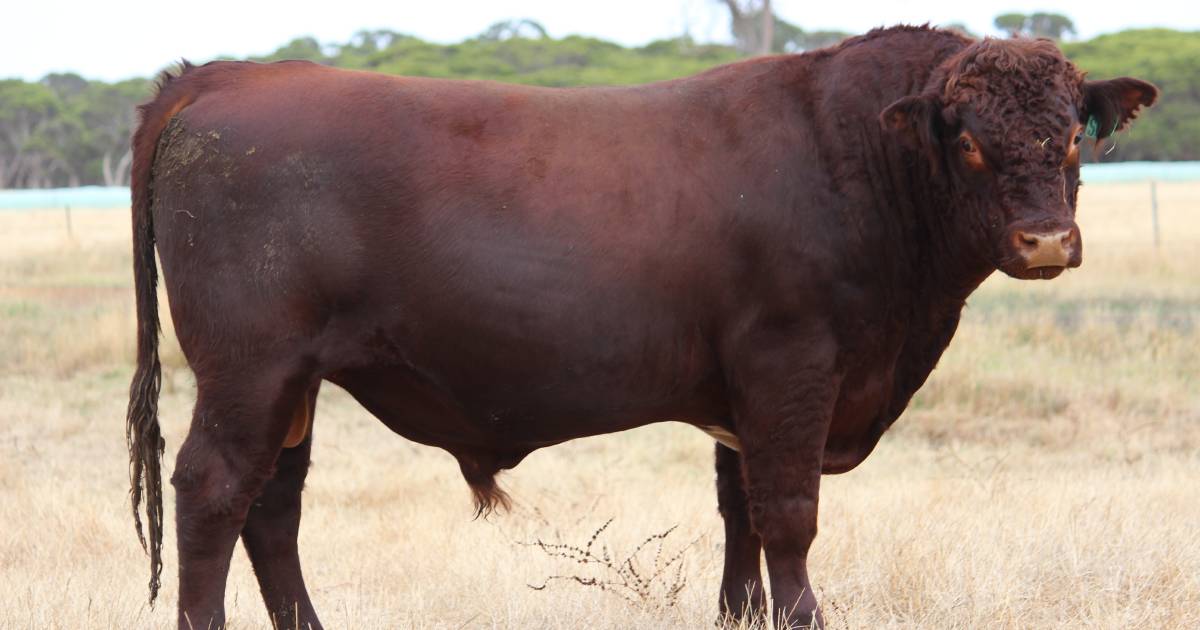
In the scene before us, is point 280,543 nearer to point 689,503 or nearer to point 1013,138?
point 1013,138

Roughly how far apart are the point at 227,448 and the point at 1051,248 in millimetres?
2611

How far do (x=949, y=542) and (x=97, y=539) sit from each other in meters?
3.92

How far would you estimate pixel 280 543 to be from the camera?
16.4 feet

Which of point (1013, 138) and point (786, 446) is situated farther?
point (786, 446)

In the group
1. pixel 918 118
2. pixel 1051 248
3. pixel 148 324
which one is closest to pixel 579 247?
pixel 918 118

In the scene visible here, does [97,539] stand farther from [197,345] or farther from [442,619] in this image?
[197,345]

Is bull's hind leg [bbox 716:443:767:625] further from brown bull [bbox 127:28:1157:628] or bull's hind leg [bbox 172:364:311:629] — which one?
bull's hind leg [bbox 172:364:311:629]

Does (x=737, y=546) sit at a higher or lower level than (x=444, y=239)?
lower

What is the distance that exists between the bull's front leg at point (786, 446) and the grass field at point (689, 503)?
0.38 metres

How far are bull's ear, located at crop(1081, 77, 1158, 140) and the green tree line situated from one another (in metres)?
39.3

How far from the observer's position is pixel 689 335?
454cm

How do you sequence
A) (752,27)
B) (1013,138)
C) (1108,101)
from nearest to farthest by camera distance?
1. (1013,138)
2. (1108,101)
3. (752,27)

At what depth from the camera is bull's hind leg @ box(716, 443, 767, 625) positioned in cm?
526

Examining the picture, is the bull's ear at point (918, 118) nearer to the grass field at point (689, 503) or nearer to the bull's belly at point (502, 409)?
the bull's belly at point (502, 409)
